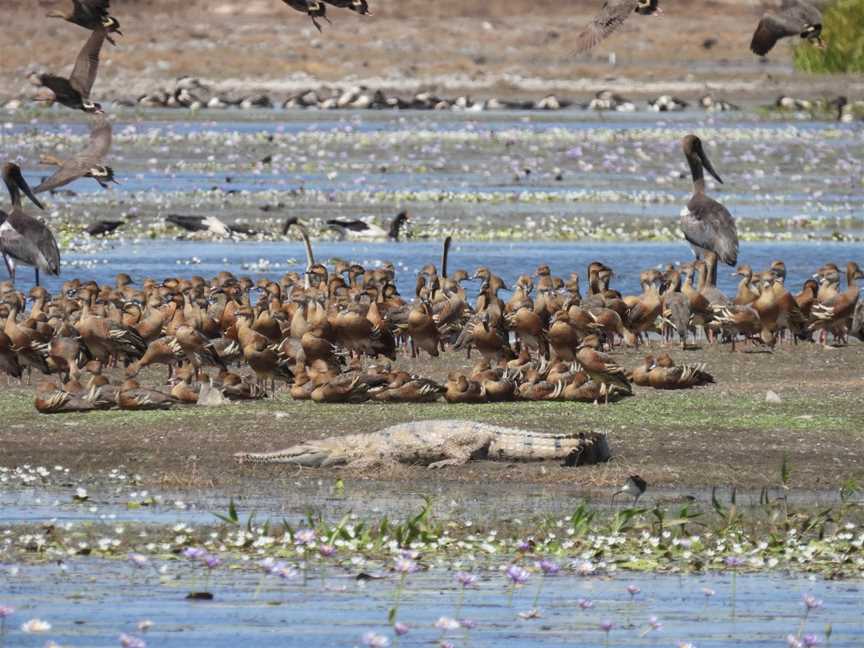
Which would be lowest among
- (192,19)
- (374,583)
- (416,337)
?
(192,19)

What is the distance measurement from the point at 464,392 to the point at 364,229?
51.1 ft

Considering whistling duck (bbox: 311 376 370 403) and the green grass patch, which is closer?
whistling duck (bbox: 311 376 370 403)

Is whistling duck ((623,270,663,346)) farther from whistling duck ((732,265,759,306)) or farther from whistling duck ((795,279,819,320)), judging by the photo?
whistling duck ((795,279,819,320))

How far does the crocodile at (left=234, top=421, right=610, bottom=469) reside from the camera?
13.4 metres

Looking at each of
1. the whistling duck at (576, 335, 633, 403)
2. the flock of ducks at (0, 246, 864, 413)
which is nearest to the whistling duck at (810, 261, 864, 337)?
the flock of ducks at (0, 246, 864, 413)

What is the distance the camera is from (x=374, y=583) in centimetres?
1020

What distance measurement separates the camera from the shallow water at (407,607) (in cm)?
907

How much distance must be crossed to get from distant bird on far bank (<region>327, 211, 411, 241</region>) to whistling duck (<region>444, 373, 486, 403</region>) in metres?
15.1

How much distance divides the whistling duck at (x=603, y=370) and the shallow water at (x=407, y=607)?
5.56 m

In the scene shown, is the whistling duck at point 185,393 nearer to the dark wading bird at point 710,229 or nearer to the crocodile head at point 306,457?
the crocodile head at point 306,457

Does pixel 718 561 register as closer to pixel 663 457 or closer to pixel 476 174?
pixel 663 457

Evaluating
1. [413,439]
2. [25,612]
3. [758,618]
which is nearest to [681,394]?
[413,439]

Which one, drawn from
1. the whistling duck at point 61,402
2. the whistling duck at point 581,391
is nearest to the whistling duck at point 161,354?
the whistling duck at point 61,402

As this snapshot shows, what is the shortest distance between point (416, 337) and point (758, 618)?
981cm
